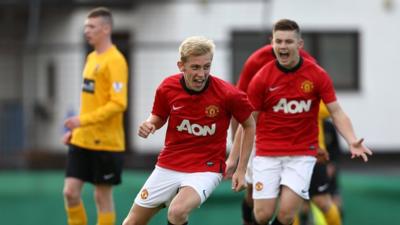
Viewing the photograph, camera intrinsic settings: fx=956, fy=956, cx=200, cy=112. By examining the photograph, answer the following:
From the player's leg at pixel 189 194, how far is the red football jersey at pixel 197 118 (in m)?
0.06

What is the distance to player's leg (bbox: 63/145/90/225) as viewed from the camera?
8.97m

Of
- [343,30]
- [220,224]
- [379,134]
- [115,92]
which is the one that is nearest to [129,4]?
[343,30]

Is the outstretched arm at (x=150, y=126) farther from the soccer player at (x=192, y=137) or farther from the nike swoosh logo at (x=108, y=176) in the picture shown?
the nike swoosh logo at (x=108, y=176)

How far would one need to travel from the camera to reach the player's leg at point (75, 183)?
8969 millimetres

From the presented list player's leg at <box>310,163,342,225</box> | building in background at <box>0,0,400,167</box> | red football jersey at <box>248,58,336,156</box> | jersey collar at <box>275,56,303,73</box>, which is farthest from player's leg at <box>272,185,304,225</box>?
building in background at <box>0,0,400,167</box>

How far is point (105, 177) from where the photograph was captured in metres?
9.07

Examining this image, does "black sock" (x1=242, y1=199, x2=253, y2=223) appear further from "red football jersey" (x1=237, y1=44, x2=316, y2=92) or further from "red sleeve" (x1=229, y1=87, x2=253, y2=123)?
"red sleeve" (x1=229, y1=87, x2=253, y2=123)

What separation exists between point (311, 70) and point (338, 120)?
Result: 0.51 m

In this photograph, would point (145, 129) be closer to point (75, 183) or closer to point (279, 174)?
point (279, 174)

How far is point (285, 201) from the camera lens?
8.05 m

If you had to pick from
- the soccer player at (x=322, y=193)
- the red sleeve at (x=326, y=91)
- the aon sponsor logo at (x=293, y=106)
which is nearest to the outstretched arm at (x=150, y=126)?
the aon sponsor logo at (x=293, y=106)

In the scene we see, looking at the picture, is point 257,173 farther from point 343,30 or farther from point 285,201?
point 343,30

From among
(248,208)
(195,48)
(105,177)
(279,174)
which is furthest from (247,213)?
(195,48)

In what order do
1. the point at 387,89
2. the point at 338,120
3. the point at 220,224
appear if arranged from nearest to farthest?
the point at 338,120
the point at 220,224
the point at 387,89
